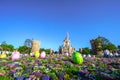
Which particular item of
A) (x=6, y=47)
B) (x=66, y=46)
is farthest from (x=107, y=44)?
(x=6, y=47)

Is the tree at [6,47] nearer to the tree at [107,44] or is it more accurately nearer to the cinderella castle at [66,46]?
the cinderella castle at [66,46]

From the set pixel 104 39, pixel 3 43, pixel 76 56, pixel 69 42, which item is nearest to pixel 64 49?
pixel 69 42

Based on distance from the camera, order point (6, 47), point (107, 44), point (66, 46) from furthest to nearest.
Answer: point (66, 46) → point (6, 47) → point (107, 44)

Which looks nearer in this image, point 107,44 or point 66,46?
point 107,44

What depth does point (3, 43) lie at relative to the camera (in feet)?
275

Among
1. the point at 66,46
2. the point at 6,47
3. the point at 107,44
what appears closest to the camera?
the point at 107,44

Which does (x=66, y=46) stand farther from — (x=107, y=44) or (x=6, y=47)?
(x=6, y=47)

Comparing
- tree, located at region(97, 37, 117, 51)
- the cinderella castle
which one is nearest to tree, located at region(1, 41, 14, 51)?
the cinderella castle

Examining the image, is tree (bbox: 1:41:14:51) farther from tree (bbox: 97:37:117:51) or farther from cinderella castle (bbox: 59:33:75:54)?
tree (bbox: 97:37:117:51)

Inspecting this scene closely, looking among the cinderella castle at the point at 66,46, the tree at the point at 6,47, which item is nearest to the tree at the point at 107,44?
the cinderella castle at the point at 66,46

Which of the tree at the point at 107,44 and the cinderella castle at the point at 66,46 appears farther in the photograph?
the cinderella castle at the point at 66,46

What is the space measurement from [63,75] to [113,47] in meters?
61.1

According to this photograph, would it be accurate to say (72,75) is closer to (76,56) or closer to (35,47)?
(76,56)

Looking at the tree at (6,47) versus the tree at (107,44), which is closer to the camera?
the tree at (107,44)
